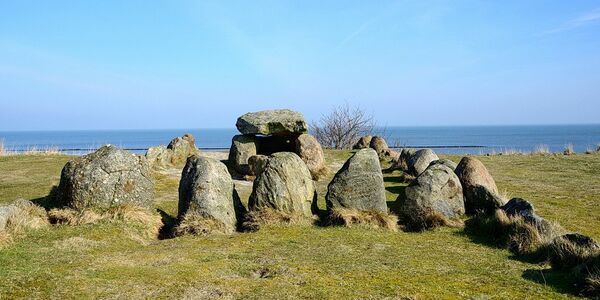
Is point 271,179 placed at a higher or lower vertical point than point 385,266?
higher

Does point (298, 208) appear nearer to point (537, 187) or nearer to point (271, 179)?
point (271, 179)

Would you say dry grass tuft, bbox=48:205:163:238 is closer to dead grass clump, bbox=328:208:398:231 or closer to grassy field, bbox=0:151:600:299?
grassy field, bbox=0:151:600:299

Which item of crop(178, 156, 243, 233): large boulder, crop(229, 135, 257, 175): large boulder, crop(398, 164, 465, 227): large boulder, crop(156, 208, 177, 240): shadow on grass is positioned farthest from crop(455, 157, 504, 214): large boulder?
crop(229, 135, 257, 175): large boulder

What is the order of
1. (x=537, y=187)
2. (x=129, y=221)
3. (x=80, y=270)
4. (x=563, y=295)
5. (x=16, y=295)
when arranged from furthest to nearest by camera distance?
1. (x=537, y=187)
2. (x=129, y=221)
3. (x=80, y=270)
4. (x=563, y=295)
5. (x=16, y=295)

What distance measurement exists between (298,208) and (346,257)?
3.31 m

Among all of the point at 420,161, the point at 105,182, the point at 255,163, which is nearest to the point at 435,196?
the point at 420,161

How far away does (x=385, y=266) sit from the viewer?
8922 mm

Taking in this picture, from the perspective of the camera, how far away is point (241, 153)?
22391 millimetres

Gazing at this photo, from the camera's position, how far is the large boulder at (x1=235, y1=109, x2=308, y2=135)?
23.1 metres

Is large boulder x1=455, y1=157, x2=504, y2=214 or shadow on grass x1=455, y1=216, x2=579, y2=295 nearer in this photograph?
shadow on grass x1=455, y1=216, x2=579, y2=295

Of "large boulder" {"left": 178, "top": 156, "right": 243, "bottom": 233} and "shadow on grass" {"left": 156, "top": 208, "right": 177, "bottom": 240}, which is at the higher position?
"large boulder" {"left": 178, "top": 156, "right": 243, "bottom": 233}

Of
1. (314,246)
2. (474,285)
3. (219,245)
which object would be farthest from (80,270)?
(474,285)

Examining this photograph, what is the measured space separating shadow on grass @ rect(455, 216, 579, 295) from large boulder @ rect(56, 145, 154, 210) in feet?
25.3

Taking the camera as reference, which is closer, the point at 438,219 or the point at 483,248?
the point at 483,248
